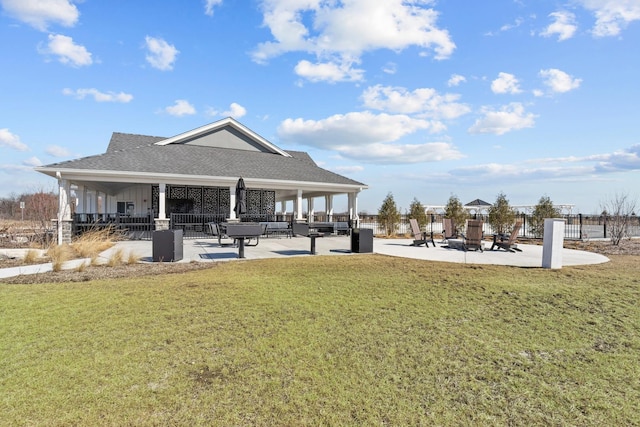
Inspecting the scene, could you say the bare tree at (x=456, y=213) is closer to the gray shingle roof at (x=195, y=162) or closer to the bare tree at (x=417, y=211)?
the bare tree at (x=417, y=211)

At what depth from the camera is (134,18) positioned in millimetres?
12266

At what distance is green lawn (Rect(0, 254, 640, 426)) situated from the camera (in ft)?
8.87

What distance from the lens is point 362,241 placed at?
12734 millimetres

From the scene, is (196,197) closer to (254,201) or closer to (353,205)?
(254,201)

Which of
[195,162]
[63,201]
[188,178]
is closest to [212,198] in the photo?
[195,162]

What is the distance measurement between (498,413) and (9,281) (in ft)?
30.9

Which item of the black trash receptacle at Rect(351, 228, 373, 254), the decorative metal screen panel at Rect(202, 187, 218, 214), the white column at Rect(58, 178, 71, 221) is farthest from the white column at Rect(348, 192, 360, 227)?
the white column at Rect(58, 178, 71, 221)

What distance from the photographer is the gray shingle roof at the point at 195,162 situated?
17.8m

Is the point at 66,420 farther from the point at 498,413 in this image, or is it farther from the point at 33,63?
the point at 33,63

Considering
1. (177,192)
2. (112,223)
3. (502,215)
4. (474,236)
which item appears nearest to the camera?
(474,236)

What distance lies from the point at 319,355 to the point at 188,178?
55.3 feet

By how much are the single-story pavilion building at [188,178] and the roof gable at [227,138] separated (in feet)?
0.20

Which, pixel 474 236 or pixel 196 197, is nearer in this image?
pixel 474 236

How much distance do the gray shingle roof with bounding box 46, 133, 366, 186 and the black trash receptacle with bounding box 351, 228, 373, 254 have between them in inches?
357
